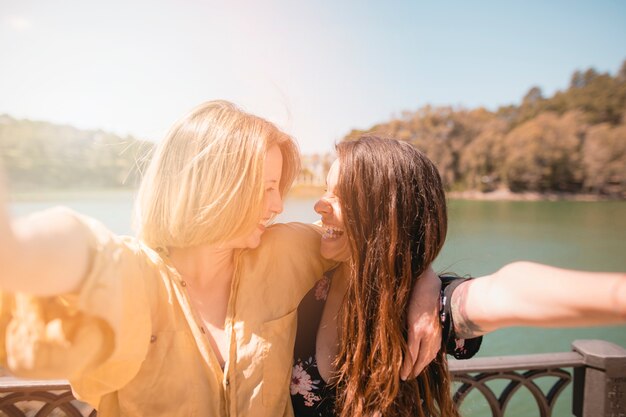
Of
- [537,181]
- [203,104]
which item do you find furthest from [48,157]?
[537,181]

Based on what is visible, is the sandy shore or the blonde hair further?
the sandy shore

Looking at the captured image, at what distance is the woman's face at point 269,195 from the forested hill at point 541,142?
3135 centimetres

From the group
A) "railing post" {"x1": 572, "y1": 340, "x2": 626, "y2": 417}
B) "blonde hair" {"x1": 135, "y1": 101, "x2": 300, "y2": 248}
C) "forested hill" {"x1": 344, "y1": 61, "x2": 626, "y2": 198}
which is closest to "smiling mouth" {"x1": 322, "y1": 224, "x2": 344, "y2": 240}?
"blonde hair" {"x1": 135, "y1": 101, "x2": 300, "y2": 248}

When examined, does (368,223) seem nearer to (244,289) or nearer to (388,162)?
→ (388,162)

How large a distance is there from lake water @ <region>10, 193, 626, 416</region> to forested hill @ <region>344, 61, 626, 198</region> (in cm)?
333

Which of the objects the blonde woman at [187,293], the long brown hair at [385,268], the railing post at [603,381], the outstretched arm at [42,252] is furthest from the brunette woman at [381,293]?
the outstretched arm at [42,252]

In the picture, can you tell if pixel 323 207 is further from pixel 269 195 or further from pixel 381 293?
pixel 381 293

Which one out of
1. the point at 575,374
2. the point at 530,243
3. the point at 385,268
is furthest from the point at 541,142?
the point at 385,268

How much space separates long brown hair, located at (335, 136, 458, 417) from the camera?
1.29m

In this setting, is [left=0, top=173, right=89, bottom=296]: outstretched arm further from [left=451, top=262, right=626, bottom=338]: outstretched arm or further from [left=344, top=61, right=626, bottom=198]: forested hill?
[left=344, top=61, right=626, bottom=198]: forested hill

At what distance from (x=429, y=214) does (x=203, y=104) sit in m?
0.91

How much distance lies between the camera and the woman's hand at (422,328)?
4.07 feet

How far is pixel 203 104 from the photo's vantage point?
1.31 metres

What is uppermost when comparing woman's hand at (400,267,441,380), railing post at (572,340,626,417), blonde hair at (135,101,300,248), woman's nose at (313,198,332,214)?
blonde hair at (135,101,300,248)
